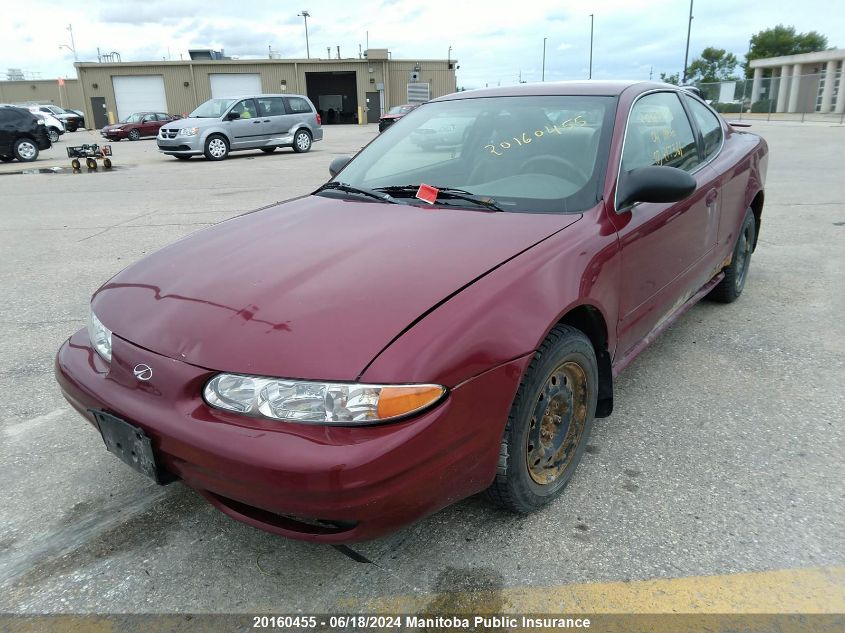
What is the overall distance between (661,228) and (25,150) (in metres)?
20.0

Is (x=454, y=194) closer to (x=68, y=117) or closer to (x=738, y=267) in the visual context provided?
(x=738, y=267)

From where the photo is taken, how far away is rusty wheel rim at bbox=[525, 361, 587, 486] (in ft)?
7.23

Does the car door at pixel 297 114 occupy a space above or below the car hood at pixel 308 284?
above

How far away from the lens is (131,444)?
195 centimetres

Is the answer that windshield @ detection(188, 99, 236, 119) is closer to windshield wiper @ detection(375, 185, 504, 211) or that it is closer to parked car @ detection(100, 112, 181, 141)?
parked car @ detection(100, 112, 181, 141)

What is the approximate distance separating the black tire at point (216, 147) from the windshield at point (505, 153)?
1523cm

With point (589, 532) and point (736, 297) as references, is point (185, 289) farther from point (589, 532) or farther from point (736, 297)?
point (736, 297)

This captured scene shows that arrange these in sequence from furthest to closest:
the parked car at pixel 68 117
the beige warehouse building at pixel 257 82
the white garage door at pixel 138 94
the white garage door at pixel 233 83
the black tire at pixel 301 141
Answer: the white garage door at pixel 233 83 → the white garage door at pixel 138 94 → the beige warehouse building at pixel 257 82 → the parked car at pixel 68 117 → the black tire at pixel 301 141

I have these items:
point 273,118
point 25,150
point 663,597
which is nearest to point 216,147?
point 273,118

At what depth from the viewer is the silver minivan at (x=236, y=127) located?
17016 millimetres

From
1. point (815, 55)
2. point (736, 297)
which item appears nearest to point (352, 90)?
point (815, 55)

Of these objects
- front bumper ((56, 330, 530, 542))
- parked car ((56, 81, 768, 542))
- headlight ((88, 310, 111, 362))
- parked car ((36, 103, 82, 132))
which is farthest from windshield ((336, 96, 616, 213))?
parked car ((36, 103, 82, 132))

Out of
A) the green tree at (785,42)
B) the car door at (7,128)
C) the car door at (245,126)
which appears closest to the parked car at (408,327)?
the car door at (245,126)

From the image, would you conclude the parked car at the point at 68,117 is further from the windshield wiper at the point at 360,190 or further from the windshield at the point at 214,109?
the windshield wiper at the point at 360,190
